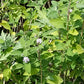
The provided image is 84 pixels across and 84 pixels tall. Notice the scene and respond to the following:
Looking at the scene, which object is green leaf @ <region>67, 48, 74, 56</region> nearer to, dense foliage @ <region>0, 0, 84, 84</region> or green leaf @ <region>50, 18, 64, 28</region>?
dense foliage @ <region>0, 0, 84, 84</region>

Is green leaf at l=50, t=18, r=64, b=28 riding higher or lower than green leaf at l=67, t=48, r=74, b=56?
higher

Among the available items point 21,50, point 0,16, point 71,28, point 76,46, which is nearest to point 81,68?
point 76,46

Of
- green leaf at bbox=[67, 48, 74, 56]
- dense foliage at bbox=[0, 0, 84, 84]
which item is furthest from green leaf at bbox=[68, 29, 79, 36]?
A: green leaf at bbox=[67, 48, 74, 56]

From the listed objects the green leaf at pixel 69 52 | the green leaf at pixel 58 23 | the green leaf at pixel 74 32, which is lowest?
the green leaf at pixel 69 52

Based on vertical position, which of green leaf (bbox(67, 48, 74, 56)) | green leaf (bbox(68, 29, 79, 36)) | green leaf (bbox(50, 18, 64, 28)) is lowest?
green leaf (bbox(67, 48, 74, 56))

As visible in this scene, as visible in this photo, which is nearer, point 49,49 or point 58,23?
point 58,23

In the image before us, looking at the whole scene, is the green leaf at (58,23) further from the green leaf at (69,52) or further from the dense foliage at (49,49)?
the green leaf at (69,52)

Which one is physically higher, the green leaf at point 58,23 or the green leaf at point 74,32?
the green leaf at point 58,23

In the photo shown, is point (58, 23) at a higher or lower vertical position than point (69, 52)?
higher

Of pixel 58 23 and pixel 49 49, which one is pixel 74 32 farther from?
pixel 49 49

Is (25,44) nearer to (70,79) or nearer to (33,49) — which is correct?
(33,49)

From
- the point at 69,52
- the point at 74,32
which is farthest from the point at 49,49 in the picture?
the point at 74,32

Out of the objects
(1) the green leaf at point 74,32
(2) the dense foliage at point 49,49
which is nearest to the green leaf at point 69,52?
(2) the dense foliage at point 49,49

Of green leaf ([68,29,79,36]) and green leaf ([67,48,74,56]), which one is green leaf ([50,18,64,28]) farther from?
green leaf ([67,48,74,56])
